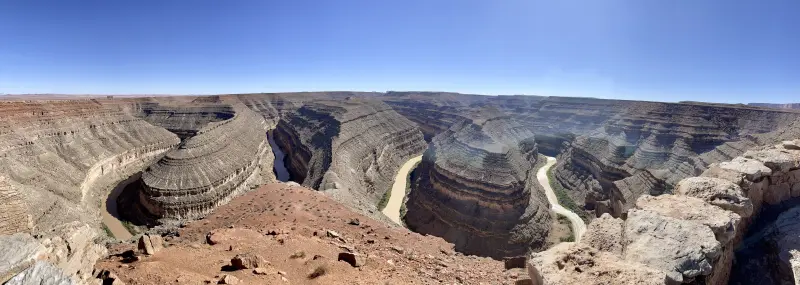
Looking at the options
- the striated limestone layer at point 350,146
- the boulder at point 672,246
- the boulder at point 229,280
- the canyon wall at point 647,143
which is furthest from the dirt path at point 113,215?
the canyon wall at point 647,143

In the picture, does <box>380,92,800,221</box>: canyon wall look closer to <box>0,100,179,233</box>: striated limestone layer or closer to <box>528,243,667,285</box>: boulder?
<box>528,243,667,285</box>: boulder

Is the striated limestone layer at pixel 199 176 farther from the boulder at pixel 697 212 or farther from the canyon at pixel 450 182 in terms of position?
the boulder at pixel 697 212

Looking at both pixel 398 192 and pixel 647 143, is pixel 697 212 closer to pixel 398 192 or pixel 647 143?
pixel 398 192

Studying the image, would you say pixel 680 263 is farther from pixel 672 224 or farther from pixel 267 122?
pixel 267 122

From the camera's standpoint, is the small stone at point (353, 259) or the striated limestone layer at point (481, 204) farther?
the striated limestone layer at point (481, 204)

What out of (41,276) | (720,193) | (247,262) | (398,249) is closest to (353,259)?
(398,249)
